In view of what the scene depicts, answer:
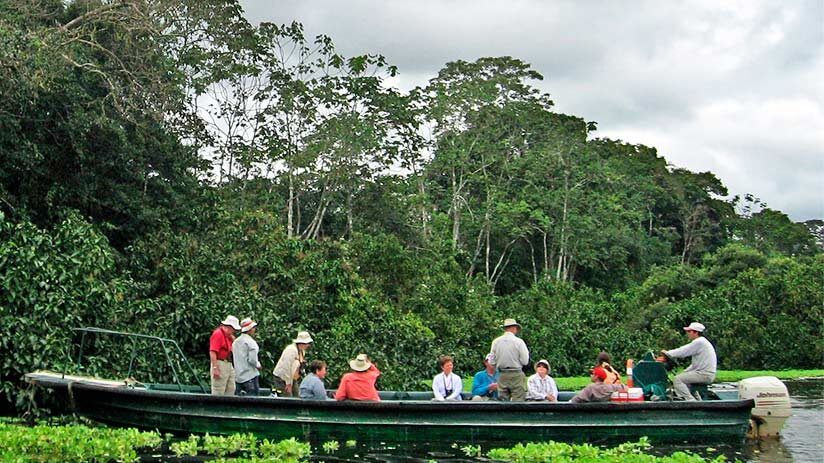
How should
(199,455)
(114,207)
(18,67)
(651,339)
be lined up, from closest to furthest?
(199,455), (18,67), (114,207), (651,339)

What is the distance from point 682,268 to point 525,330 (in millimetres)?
11499

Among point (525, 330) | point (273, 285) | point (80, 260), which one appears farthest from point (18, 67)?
point (525, 330)

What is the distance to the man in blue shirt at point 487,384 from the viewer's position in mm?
15391

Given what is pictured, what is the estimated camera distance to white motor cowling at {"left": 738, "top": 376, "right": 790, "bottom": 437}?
14.9m

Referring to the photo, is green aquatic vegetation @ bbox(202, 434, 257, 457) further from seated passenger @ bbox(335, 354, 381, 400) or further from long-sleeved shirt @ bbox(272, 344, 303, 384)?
long-sleeved shirt @ bbox(272, 344, 303, 384)

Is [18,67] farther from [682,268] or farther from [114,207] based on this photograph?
[682,268]

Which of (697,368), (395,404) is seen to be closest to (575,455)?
(395,404)

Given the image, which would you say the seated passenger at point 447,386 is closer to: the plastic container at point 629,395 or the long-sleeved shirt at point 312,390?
the long-sleeved shirt at point 312,390

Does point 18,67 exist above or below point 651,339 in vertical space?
above

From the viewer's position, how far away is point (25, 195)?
67.2 ft

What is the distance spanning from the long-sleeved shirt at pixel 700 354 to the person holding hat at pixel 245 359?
6133 millimetres

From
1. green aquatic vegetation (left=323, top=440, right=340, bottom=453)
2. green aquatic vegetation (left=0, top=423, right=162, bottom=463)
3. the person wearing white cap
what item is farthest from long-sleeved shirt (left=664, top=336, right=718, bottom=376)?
green aquatic vegetation (left=0, top=423, right=162, bottom=463)

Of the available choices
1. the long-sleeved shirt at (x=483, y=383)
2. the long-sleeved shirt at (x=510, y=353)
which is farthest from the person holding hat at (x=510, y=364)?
the long-sleeved shirt at (x=483, y=383)

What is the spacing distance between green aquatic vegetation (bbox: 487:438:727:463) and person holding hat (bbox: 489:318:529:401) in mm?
1301
